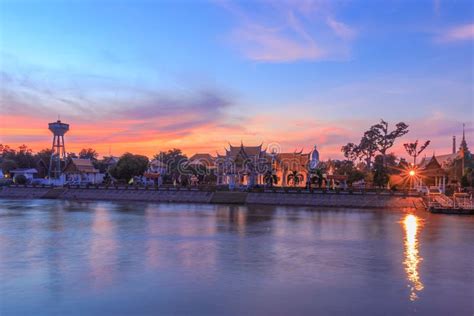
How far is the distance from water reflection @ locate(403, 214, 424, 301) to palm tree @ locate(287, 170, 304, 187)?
29.8 m

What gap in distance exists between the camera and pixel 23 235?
86.6 ft

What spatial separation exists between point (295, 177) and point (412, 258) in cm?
4285

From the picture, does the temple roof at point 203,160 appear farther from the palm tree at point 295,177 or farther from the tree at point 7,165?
the tree at point 7,165

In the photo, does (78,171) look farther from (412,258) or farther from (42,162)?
(412,258)

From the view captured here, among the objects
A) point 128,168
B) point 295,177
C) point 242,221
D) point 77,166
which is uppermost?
point 77,166

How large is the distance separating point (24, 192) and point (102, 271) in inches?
2097

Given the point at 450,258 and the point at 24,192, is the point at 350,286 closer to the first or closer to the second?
the point at 450,258

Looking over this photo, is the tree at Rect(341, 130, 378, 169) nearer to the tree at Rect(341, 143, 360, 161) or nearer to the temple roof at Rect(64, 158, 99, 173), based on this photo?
the tree at Rect(341, 143, 360, 161)

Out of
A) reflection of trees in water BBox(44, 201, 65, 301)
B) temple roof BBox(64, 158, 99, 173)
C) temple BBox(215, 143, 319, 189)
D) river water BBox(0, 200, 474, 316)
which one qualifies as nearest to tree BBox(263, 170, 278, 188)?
temple BBox(215, 143, 319, 189)

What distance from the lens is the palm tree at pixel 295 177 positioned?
209ft

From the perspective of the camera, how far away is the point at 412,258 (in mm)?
20688

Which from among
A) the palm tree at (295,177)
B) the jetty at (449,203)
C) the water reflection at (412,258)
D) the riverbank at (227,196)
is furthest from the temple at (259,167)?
the water reflection at (412,258)

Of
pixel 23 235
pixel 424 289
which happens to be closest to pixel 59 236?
pixel 23 235

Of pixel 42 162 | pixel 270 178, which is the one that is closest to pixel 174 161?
pixel 42 162
